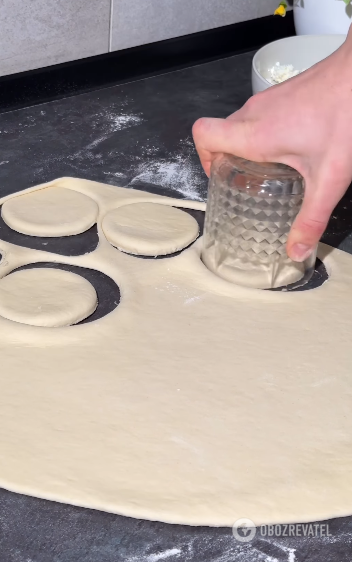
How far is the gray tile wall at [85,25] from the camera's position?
1568 millimetres

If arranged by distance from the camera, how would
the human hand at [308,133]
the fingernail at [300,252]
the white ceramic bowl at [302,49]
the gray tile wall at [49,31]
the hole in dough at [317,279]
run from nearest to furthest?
the human hand at [308,133]
the fingernail at [300,252]
the hole in dough at [317,279]
the gray tile wall at [49,31]
the white ceramic bowl at [302,49]

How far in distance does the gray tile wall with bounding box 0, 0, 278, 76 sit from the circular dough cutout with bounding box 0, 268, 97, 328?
0.66 meters

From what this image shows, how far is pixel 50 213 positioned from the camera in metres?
1.28

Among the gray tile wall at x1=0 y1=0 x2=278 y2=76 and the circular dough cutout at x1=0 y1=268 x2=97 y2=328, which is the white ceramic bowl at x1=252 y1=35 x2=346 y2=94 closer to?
the gray tile wall at x1=0 y1=0 x2=278 y2=76

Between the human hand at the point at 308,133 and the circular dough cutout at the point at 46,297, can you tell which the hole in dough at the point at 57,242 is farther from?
the human hand at the point at 308,133

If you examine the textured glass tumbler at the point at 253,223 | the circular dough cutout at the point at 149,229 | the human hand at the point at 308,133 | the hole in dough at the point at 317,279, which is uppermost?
the human hand at the point at 308,133

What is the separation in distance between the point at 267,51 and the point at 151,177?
44 centimetres

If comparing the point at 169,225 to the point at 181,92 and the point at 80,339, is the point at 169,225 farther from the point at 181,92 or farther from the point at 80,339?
the point at 181,92

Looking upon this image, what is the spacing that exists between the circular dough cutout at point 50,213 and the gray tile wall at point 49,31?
0.42m

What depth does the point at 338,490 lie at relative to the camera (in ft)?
2.81

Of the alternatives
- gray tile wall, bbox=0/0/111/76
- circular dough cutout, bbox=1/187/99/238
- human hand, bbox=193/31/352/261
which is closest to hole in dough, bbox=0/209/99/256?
circular dough cutout, bbox=1/187/99/238

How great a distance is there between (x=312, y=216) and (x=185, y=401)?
309 millimetres

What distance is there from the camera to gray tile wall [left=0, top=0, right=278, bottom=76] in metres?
1.57

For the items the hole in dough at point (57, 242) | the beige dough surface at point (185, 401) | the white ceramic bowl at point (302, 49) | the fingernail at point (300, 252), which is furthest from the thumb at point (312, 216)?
the white ceramic bowl at point (302, 49)
